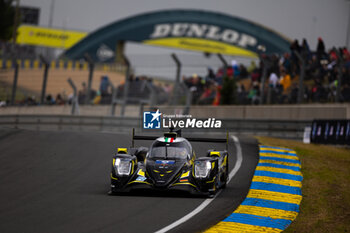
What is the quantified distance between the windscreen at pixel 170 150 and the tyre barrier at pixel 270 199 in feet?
5.07

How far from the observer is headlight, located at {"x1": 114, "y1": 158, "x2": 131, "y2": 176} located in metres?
12.1

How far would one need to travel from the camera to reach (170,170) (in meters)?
11.9

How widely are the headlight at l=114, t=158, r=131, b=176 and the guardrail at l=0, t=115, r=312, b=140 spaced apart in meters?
12.4

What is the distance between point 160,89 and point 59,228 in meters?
17.9

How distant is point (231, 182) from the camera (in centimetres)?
1381

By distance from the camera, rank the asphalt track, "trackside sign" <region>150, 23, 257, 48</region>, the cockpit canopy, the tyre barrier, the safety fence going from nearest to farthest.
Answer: the asphalt track < the tyre barrier < the cockpit canopy < the safety fence < "trackside sign" <region>150, 23, 257, 48</region>

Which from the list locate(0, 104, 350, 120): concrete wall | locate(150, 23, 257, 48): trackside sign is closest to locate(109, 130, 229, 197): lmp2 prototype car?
locate(0, 104, 350, 120): concrete wall

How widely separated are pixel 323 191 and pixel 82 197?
485 cm

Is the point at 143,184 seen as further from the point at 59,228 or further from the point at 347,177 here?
the point at 347,177

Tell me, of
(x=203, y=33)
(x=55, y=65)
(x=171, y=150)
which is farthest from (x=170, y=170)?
(x=203, y=33)

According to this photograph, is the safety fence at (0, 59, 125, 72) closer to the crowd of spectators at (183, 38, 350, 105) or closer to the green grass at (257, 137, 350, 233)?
the crowd of spectators at (183, 38, 350, 105)

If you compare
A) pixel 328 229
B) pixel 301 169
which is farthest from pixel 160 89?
pixel 328 229

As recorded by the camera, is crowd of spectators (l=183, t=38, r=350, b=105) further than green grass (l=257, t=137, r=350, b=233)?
Yes

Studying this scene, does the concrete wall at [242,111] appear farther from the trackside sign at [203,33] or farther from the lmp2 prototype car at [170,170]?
the trackside sign at [203,33]
